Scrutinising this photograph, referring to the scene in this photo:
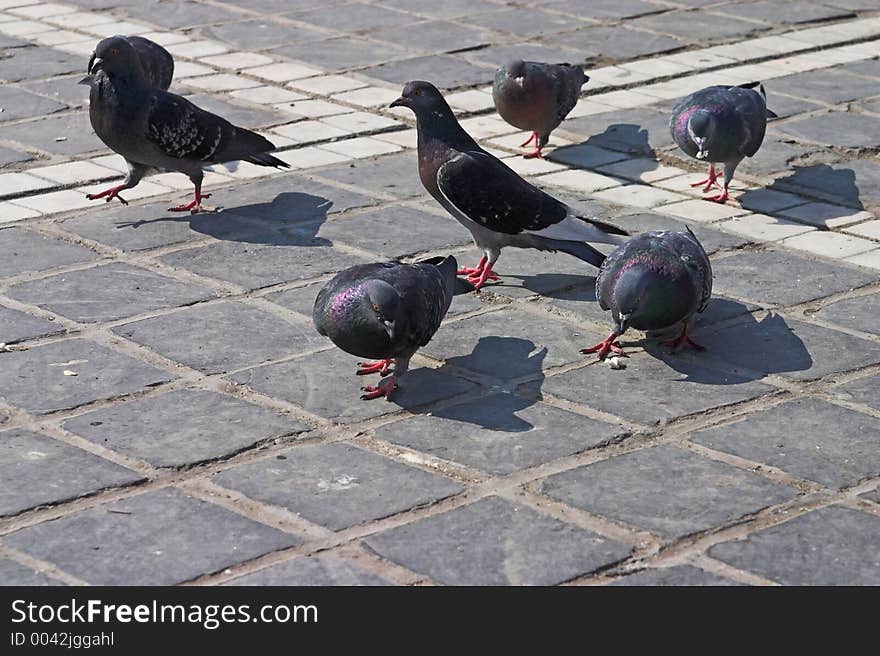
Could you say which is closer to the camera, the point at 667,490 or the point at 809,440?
the point at 667,490

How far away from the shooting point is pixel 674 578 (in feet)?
16.0

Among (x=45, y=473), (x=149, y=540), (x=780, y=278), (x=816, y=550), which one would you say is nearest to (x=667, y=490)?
(x=816, y=550)

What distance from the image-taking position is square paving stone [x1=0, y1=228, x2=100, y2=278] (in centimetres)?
754

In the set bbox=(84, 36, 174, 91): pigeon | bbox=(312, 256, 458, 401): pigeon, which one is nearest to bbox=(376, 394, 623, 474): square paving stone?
bbox=(312, 256, 458, 401): pigeon

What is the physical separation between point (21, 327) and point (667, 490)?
3.06 m

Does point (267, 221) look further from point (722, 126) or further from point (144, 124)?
point (722, 126)

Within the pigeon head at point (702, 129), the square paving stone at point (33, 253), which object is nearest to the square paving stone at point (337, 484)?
the square paving stone at point (33, 253)

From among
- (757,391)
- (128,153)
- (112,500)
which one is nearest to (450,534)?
(112,500)

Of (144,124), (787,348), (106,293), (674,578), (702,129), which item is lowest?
(674,578)

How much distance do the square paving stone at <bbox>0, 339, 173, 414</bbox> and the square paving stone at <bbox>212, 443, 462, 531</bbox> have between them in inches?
35.8

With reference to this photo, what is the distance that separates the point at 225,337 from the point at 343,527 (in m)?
1.83

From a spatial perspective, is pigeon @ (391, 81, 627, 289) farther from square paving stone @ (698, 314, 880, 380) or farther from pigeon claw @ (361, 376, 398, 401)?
pigeon claw @ (361, 376, 398, 401)

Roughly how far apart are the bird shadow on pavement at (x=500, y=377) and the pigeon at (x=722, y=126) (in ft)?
7.78

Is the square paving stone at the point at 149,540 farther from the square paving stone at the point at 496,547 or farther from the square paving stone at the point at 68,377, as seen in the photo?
the square paving stone at the point at 68,377
